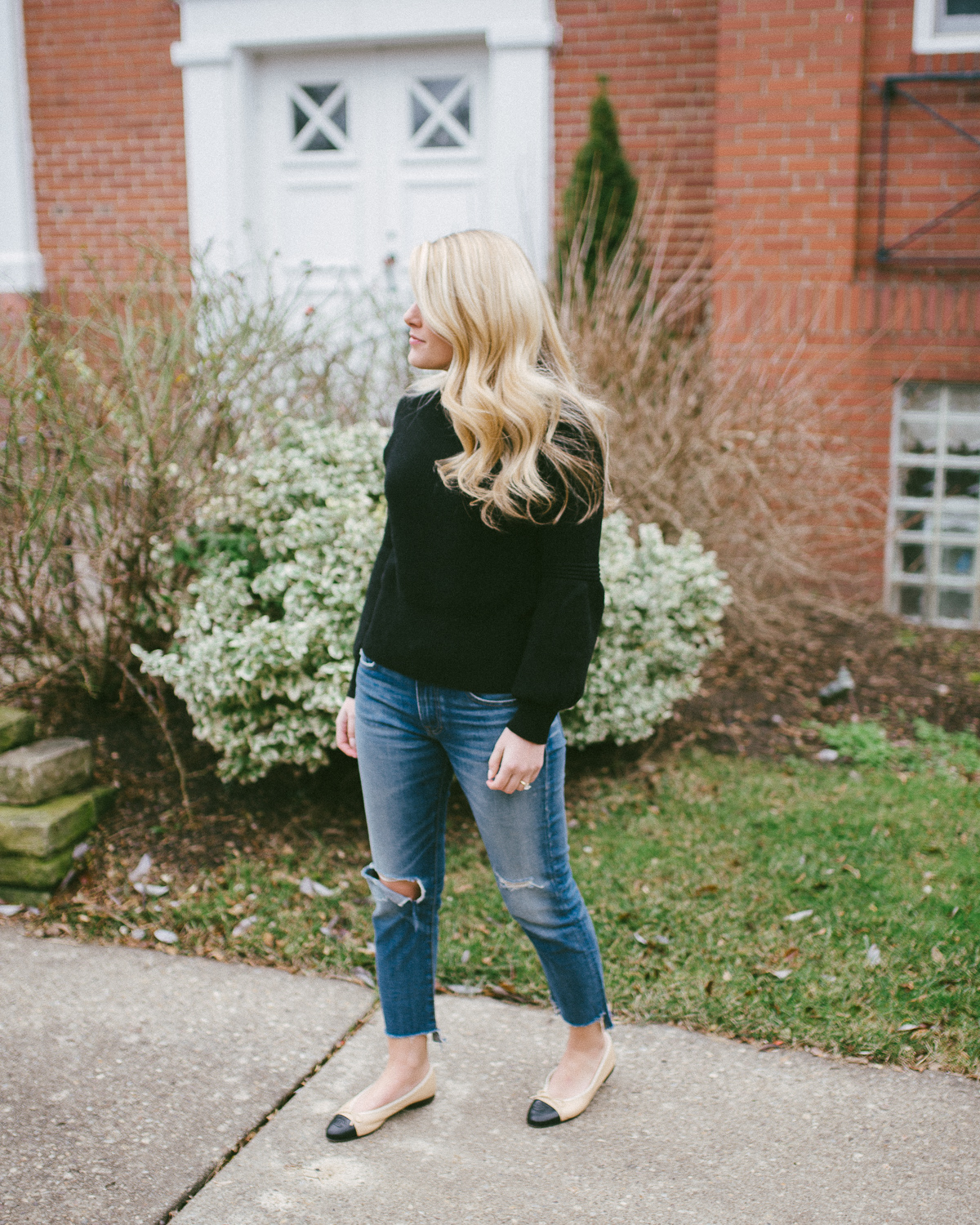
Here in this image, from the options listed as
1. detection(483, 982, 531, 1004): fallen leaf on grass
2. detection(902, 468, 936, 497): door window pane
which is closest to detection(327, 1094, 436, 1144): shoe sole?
detection(483, 982, 531, 1004): fallen leaf on grass

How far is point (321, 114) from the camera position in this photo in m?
7.71

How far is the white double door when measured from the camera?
754 cm

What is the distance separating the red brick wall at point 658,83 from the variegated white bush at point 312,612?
3645mm

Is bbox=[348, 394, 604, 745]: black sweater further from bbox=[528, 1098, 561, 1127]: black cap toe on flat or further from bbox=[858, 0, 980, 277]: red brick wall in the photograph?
bbox=[858, 0, 980, 277]: red brick wall

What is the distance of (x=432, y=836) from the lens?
2.40 metres

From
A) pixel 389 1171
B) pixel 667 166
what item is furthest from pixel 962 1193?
pixel 667 166

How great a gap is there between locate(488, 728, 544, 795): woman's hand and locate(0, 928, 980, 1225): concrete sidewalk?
82 centimetres

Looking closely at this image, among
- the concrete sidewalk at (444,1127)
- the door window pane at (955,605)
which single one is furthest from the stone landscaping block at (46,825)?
the door window pane at (955,605)

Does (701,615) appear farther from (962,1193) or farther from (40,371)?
(40,371)

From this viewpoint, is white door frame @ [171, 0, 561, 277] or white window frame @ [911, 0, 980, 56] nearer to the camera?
white window frame @ [911, 0, 980, 56]

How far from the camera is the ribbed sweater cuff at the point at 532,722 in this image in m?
2.15

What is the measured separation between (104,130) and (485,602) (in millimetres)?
7084

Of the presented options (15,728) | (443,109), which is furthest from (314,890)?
(443,109)

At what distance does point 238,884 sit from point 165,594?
3.57 ft
